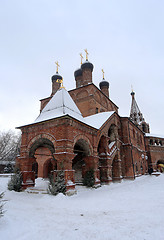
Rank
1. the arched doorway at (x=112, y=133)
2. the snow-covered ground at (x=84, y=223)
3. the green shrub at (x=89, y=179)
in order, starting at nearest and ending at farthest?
the snow-covered ground at (x=84, y=223)
the green shrub at (x=89, y=179)
the arched doorway at (x=112, y=133)

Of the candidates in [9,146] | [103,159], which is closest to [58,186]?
[103,159]

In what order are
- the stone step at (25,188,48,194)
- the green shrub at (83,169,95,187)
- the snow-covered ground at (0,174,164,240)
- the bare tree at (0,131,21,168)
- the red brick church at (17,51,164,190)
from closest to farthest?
1. the snow-covered ground at (0,174,164,240)
2. the stone step at (25,188,48,194)
3. the red brick church at (17,51,164,190)
4. the green shrub at (83,169,95,187)
5. the bare tree at (0,131,21,168)

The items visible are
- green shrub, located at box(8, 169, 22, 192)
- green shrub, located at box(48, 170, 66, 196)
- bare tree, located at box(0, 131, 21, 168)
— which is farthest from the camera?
bare tree, located at box(0, 131, 21, 168)

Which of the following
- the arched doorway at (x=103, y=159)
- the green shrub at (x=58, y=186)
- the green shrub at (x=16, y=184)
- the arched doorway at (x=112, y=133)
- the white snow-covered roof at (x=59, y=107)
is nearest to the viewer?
the green shrub at (x=58, y=186)

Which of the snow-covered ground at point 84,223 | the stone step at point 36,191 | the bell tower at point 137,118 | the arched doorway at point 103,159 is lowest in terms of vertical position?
the stone step at point 36,191

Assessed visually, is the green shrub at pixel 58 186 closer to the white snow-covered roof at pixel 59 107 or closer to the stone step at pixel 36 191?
the stone step at pixel 36 191

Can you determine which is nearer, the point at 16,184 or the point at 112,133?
the point at 16,184

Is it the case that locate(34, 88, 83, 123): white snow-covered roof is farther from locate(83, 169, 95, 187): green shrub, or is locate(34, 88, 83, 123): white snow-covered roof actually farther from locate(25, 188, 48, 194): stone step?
locate(25, 188, 48, 194): stone step

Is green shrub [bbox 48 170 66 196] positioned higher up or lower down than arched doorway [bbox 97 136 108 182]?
lower down

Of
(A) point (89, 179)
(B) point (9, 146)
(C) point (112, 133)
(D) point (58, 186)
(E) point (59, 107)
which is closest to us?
(D) point (58, 186)

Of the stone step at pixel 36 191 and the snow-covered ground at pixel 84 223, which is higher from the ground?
the snow-covered ground at pixel 84 223

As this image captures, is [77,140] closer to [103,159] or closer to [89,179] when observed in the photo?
[89,179]

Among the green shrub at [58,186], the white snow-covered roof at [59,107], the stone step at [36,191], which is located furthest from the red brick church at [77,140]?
the stone step at [36,191]

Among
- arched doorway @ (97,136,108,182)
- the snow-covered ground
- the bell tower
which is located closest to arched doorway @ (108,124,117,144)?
arched doorway @ (97,136,108,182)
